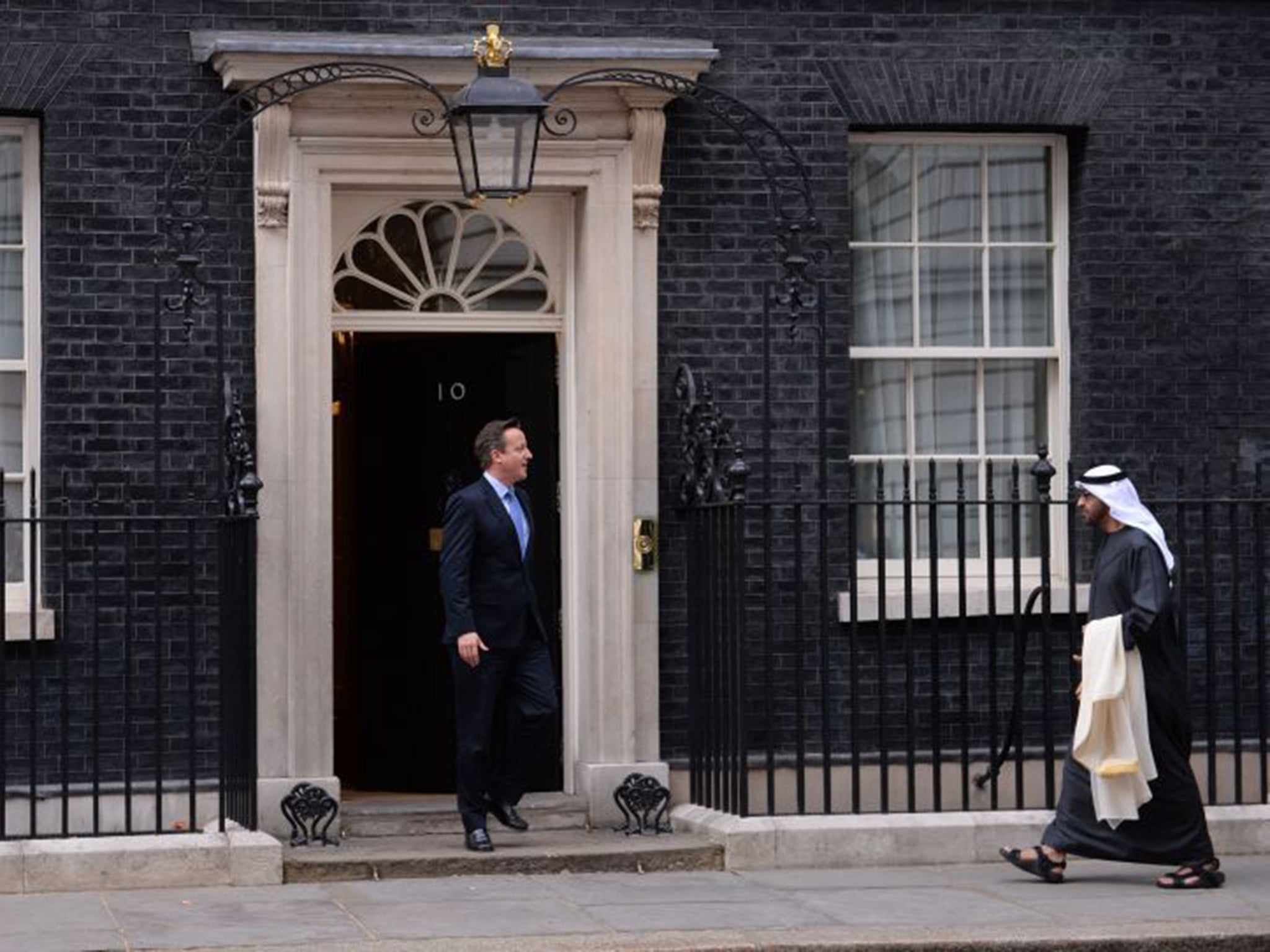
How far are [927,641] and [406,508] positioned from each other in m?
2.60

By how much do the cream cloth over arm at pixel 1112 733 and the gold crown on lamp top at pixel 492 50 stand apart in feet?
11.0

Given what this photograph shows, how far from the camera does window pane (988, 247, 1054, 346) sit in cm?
1387

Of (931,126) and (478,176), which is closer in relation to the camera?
(478,176)

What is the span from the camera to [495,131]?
38.6ft

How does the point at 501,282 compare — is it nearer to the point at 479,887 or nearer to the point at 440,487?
the point at 440,487

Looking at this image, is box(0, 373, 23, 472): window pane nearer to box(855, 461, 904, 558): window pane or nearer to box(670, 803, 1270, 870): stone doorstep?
box(670, 803, 1270, 870): stone doorstep

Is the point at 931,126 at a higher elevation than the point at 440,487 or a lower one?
higher

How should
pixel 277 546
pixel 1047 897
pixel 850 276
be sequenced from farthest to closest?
pixel 850 276
pixel 277 546
pixel 1047 897

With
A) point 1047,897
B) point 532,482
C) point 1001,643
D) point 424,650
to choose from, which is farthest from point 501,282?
point 1047,897

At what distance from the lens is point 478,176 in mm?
11773

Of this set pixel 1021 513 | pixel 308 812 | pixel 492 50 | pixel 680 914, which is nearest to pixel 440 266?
pixel 492 50

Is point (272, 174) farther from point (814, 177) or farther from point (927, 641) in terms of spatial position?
point (927, 641)

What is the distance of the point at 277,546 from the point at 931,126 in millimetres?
3686

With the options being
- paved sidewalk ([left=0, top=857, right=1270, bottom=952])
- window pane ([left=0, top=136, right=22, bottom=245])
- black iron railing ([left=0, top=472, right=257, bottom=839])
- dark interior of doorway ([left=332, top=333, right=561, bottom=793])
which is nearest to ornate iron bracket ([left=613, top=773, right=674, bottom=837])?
paved sidewalk ([left=0, top=857, right=1270, bottom=952])
